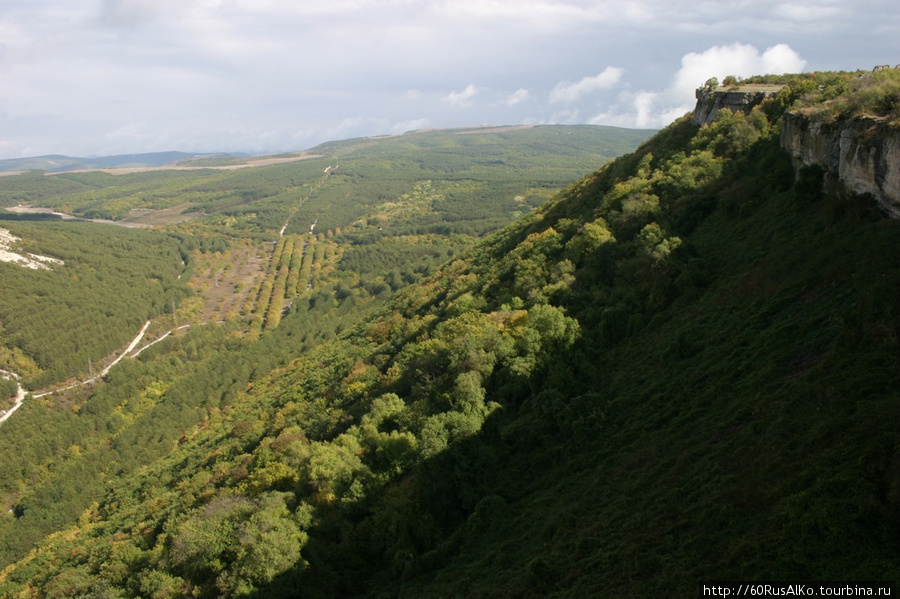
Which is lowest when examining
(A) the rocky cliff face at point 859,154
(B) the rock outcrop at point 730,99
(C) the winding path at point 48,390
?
(C) the winding path at point 48,390

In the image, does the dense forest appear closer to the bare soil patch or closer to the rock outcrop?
the rock outcrop

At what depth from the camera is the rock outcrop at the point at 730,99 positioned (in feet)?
117

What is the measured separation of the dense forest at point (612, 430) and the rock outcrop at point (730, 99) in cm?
146

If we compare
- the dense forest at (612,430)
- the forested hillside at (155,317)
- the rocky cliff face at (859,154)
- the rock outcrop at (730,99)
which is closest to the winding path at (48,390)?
the forested hillside at (155,317)

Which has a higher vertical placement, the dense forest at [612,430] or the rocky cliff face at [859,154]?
the rocky cliff face at [859,154]

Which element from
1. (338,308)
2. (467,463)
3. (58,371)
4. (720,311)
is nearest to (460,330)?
(467,463)

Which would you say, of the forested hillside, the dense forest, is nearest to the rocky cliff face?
the dense forest

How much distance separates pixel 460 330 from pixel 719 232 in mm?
14329

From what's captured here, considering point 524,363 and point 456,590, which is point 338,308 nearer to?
point 524,363

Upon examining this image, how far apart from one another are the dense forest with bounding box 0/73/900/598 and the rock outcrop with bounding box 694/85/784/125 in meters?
1.46

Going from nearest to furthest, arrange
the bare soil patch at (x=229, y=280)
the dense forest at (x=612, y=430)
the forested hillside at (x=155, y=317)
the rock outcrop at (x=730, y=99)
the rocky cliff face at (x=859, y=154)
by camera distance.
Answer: the dense forest at (x=612, y=430) < the rocky cliff face at (x=859, y=154) < the rock outcrop at (x=730, y=99) < the forested hillside at (x=155, y=317) < the bare soil patch at (x=229, y=280)

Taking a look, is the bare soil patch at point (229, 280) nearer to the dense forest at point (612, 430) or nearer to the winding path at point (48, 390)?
the winding path at point (48, 390)

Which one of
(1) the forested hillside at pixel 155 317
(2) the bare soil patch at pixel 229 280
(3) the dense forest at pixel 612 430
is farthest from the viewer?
(2) the bare soil patch at pixel 229 280

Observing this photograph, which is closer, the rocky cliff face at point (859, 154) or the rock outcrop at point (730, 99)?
the rocky cliff face at point (859, 154)
